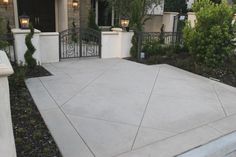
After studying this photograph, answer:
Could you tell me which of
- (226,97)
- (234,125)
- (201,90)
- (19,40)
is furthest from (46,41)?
(234,125)

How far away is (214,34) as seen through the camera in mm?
7172

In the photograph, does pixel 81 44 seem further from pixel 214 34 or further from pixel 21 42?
pixel 214 34

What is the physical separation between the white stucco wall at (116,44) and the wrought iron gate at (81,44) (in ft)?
0.91

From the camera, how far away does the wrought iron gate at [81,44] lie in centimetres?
896

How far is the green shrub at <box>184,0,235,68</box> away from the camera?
23.6ft

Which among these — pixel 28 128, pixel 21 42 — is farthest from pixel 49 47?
pixel 28 128

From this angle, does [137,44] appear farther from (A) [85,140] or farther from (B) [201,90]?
(A) [85,140]

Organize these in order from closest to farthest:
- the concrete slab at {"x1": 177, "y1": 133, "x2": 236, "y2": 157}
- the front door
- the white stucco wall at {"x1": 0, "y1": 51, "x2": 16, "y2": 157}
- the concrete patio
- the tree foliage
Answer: the white stucco wall at {"x1": 0, "y1": 51, "x2": 16, "y2": 157} < the concrete slab at {"x1": 177, "y1": 133, "x2": 236, "y2": 157} < the concrete patio < the front door < the tree foliage

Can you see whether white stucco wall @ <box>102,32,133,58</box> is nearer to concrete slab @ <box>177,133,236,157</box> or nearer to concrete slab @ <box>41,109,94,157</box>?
concrete slab @ <box>41,109,94,157</box>

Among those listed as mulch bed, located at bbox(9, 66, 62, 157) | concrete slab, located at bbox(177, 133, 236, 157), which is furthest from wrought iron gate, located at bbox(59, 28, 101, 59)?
concrete slab, located at bbox(177, 133, 236, 157)

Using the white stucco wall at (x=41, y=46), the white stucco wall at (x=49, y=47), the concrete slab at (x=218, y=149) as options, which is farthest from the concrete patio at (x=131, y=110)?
the white stucco wall at (x=49, y=47)

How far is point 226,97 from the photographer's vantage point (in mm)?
5574

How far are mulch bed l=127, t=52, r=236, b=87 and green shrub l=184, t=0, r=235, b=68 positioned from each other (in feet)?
0.73

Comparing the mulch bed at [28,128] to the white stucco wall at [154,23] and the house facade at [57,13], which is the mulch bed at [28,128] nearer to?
the house facade at [57,13]
